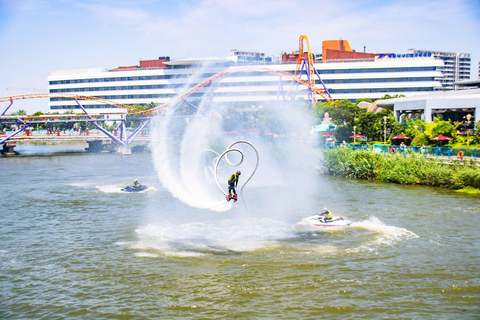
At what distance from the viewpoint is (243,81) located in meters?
122

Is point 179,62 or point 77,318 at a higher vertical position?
point 179,62

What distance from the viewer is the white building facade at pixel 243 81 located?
12250cm

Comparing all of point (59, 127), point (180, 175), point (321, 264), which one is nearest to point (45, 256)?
point (321, 264)

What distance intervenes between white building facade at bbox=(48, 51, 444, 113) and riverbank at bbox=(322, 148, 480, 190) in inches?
1768

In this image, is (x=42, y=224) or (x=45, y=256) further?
(x=42, y=224)

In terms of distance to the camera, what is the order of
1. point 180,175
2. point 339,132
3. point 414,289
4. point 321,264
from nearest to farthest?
point 414,289 < point 321,264 < point 180,175 < point 339,132

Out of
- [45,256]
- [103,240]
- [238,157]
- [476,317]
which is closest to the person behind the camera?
[476,317]

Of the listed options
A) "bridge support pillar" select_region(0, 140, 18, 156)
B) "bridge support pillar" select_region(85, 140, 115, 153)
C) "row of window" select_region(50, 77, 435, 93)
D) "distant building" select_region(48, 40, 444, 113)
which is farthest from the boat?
"bridge support pillar" select_region(0, 140, 18, 156)

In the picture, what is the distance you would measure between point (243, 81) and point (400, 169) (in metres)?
74.7

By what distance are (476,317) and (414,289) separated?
329 cm

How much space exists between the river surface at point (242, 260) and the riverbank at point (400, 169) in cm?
292

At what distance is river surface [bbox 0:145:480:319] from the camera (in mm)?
20641

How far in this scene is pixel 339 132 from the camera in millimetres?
82625

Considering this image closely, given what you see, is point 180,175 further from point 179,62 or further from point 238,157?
point 179,62
